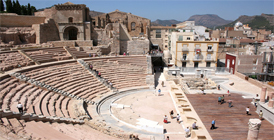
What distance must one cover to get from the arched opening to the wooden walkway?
21.8 m

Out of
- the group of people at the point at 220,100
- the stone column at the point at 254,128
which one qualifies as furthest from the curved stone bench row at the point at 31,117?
the group of people at the point at 220,100

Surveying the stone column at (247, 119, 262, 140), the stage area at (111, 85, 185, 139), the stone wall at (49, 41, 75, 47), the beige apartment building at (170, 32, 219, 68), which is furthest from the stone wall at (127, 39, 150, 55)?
the stone column at (247, 119, 262, 140)

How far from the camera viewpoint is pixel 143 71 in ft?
84.2

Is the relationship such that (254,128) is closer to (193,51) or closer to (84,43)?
(193,51)

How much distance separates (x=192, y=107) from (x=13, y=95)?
42.1ft

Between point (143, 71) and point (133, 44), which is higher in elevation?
point (133, 44)

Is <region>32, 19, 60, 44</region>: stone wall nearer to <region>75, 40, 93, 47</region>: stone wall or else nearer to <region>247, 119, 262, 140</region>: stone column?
<region>75, 40, 93, 47</region>: stone wall

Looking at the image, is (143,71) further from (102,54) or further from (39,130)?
(39,130)

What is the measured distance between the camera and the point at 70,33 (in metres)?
32.7

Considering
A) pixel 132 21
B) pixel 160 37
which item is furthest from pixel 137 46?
pixel 160 37

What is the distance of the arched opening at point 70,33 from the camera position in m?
31.6

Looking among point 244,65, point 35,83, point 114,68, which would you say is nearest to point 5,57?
point 35,83

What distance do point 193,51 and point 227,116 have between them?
16.6 m

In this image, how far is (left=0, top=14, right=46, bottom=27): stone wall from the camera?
90.0ft
